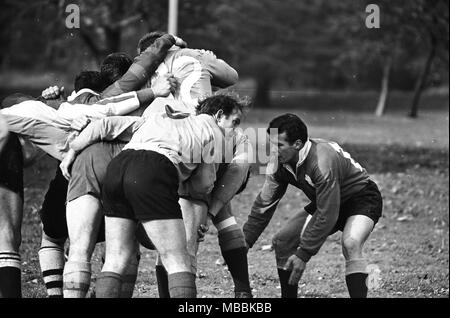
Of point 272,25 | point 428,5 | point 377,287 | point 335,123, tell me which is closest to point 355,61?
point 272,25

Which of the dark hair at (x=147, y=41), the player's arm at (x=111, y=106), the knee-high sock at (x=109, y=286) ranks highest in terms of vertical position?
the dark hair at (x=147, y=41)

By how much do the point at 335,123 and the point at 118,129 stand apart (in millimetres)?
25403

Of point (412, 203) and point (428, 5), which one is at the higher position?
point (428, 5)

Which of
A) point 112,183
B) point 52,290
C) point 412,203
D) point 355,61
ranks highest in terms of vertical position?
point 112,183

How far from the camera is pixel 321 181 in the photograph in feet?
24.3

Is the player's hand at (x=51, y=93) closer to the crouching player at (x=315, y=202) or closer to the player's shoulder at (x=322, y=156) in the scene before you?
the crouching player at (x=315, y=202)

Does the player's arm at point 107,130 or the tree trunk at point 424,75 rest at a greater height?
the player's arm at point 107,130

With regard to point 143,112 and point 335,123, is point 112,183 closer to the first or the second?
point 143,112

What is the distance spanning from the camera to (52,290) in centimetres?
761

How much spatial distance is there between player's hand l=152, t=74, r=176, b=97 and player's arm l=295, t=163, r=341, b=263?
130cm

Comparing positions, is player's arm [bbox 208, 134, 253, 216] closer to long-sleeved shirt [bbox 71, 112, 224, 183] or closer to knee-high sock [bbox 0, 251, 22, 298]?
long-sleeved shirt [bbox 71, 112, 224, 183]

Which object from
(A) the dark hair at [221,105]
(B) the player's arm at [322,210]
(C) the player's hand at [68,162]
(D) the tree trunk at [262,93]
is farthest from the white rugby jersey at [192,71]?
(D) the tree trunk at [262,93]

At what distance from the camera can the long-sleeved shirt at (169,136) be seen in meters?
6.60

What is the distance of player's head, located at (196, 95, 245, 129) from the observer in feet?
23.1
